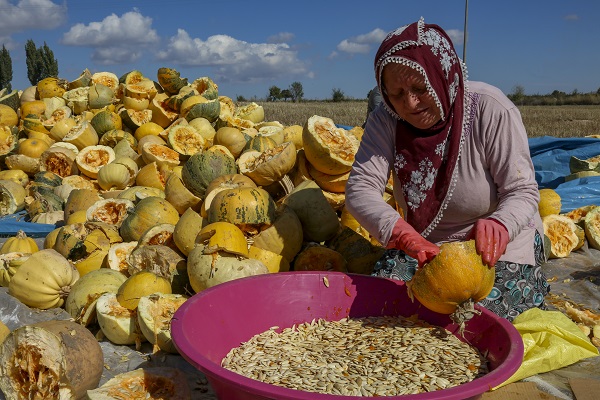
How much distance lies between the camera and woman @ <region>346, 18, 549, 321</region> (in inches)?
Result: 97.6

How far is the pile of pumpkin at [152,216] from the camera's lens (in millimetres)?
3174

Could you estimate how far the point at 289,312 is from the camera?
8.61 feet

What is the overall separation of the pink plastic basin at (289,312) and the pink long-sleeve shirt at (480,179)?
1.01ft

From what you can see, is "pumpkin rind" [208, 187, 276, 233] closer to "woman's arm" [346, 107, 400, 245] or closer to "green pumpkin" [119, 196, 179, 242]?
"green pumpkin" [119, 196, 179, 242]

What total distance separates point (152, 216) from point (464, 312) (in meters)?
2.69

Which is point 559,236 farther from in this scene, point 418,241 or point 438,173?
point 418,241

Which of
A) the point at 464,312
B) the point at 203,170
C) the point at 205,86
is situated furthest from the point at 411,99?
the point at 205,86

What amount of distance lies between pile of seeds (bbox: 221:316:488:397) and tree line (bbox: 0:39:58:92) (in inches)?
1496

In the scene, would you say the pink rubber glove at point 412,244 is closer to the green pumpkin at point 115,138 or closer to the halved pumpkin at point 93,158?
the halved pumpkin at point 93,158

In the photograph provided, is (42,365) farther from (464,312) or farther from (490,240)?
(490,240)

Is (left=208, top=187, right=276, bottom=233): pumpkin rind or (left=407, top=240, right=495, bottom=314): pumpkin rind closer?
(left=407, top=240, right=495, bottom=314): pumpkin rind

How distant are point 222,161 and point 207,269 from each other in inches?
61.1

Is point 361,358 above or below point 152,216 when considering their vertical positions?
below

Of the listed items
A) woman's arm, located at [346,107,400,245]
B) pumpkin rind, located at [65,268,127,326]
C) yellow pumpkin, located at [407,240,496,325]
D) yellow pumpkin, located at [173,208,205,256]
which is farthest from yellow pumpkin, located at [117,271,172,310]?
→ yellow pumpkin, located at [407,240,496,325]
